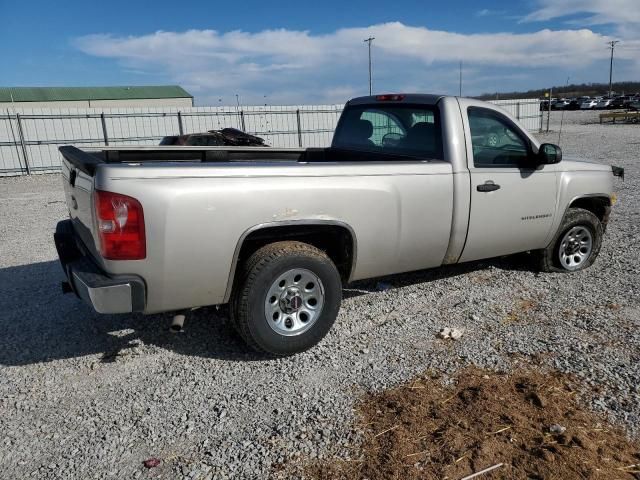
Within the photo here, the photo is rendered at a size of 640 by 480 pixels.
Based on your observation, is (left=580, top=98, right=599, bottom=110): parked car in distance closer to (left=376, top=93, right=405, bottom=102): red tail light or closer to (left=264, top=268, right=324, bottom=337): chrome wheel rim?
(left=376, top=93, right=405, bottom=102): red tail light

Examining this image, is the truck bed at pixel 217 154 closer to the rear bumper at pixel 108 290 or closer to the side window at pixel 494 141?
the side window at pixel 494 141

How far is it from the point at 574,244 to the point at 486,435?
3.42 m

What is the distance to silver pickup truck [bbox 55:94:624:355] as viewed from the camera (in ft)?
10.1

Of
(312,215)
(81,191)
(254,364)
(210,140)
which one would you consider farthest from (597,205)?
(210,140)

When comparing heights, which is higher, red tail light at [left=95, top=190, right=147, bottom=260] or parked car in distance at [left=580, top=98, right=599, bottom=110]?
red tail light at [left=95, top=190, right=147, bottom=260]

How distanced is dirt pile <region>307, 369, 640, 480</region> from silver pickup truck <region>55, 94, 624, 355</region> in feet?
3.27

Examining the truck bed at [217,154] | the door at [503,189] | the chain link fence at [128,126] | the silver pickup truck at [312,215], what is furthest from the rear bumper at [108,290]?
the chain link fence at [128,126]

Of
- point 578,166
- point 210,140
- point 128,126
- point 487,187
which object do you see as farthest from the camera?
point 128,126

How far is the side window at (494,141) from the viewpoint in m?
4.42

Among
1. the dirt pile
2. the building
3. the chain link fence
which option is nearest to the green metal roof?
the building

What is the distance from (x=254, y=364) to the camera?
3.65 metres

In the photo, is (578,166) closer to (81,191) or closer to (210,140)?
(81,191)

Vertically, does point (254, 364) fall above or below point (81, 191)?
below

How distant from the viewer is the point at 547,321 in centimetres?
426
